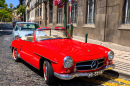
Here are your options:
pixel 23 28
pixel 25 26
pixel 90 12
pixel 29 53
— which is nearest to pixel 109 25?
pixel 90 12

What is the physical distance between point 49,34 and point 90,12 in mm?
8846

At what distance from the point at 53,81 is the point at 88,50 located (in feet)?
3.87

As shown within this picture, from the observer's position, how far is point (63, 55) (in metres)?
Answer: 3.55

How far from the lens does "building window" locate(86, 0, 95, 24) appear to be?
1293cm

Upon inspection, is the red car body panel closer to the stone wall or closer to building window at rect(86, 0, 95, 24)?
the stone wall

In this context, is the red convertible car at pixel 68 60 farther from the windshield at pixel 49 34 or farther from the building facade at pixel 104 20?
the building facade at pixel 104 20

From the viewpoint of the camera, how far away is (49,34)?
5.27 metres

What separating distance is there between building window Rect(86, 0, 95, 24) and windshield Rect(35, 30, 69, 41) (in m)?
8.01

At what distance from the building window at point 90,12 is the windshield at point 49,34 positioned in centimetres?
801

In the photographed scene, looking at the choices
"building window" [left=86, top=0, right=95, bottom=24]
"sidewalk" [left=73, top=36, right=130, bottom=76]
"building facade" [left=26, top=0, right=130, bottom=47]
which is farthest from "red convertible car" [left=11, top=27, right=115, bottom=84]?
"building window" [left=86, top=0, right=95, bottom=24]

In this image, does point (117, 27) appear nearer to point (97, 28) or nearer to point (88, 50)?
point (97, 28)

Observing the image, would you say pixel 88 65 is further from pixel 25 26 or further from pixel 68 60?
pixel 25 26

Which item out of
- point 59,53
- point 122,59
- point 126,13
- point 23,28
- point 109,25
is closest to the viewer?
point 59,53

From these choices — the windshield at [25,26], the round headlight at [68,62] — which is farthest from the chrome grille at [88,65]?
the windshield at [25,26]
